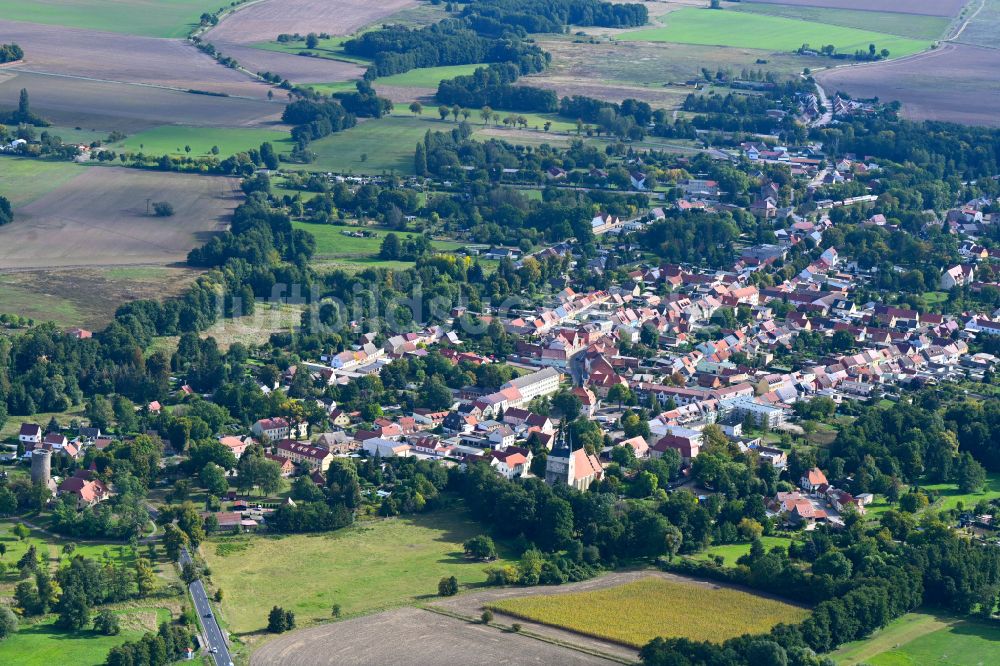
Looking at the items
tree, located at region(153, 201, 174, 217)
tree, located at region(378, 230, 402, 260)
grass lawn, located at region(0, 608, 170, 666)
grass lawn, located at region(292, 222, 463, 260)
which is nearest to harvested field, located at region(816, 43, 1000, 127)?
grass lawn, located at region(292, 222, 463, 260)

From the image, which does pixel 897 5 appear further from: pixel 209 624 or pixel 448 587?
pixel 209 624

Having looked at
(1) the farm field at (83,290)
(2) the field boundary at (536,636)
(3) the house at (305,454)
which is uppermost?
(1) the farm field at (83,290)

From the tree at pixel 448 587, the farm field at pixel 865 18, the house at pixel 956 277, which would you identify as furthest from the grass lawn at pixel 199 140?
the farm field at pixel 865 18

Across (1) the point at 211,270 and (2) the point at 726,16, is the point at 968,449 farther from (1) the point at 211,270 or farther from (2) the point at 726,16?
(2) the point at 726,16

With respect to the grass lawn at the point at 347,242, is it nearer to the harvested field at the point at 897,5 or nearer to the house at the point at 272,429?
the house at the point at 272,429

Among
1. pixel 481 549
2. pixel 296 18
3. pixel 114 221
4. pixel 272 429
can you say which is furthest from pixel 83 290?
pixel 296 18

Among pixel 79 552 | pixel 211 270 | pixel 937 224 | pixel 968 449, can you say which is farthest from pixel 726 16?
pixel 79 552

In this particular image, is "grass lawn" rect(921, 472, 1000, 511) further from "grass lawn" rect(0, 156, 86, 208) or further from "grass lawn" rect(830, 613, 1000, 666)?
"grass lawn" rect(0, 156, 86, 208)
